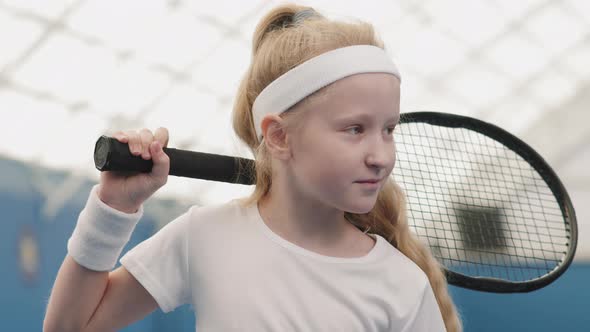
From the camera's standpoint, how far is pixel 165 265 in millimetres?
1580

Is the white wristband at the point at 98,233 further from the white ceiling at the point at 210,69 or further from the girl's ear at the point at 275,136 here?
the white ceiling at the point at 210,69

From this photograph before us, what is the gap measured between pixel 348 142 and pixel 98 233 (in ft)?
1.61

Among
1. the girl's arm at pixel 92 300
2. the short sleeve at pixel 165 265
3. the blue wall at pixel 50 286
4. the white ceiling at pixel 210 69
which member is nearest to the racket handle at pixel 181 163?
the short sleeve at pixel 165 265

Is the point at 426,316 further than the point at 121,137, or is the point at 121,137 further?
the point at 426,316

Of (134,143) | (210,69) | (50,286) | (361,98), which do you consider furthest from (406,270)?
(210,69)

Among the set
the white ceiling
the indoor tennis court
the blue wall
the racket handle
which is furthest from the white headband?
the blue wall

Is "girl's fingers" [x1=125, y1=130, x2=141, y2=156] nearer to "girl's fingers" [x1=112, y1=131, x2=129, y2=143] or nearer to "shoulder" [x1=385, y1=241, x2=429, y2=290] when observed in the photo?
"girl's fingers" [x1=112, y1=131, x2=129, y2=143]

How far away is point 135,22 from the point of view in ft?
31.0

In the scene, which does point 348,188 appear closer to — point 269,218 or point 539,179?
point 269,218

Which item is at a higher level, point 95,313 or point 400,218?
point 400,218

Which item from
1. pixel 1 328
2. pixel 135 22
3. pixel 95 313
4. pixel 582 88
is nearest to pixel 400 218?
pixel 95 313

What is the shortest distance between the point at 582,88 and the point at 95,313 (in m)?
14.8

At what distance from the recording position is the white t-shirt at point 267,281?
4.94 ft

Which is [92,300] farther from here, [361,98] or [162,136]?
[361,98]
